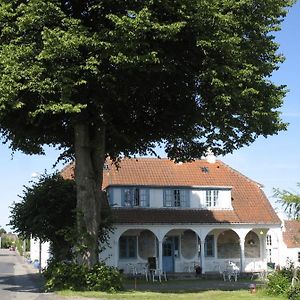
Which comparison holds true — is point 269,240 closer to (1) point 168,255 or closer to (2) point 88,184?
(1) point 168,255

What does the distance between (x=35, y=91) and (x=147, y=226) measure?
72.2 feet

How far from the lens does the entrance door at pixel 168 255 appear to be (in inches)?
1671

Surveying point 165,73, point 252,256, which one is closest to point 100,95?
point 165,73

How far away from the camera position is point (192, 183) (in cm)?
4375

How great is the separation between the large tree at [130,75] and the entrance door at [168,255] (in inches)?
694

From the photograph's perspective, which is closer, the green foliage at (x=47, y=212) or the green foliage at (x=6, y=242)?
the green foliage at (x=47, y=212)

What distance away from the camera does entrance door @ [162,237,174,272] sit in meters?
42.4

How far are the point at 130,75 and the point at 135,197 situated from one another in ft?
71.3

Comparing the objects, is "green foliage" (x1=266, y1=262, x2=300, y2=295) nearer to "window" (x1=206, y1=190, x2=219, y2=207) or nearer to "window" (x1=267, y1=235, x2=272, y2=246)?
"window" (x1=206, y1=190, x2=219, y2=207)

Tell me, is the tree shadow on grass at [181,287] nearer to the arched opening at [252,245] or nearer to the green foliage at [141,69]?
the green foliage at [141,69]

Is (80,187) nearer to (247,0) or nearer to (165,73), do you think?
(165,73)

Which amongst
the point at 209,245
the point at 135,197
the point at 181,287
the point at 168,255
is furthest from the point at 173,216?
the point at 181,287

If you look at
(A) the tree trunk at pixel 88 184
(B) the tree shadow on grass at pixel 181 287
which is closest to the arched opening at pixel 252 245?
(B) the tree shadow on grass at pixel 181 287

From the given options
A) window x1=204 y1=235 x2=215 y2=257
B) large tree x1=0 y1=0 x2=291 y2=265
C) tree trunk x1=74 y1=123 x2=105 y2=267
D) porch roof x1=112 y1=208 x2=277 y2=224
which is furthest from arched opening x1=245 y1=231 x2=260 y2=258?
tree trunk x1=74 y1=123 x2=105 y2=267
